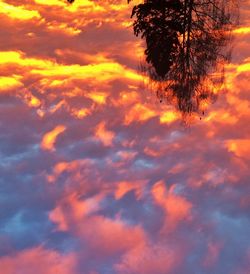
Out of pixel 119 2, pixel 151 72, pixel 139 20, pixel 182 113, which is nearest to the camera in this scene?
pixel 182 113

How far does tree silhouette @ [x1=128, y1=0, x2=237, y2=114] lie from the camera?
1577 centimetres

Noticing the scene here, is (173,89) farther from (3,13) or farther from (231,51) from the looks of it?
(3,13)

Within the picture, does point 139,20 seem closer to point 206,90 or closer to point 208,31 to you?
point 208,31

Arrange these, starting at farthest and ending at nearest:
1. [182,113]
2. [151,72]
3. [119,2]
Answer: [119,2] → [151,72] → [182,113]

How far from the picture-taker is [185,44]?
662 inches

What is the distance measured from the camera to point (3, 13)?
1870 cm

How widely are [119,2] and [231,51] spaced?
434cm

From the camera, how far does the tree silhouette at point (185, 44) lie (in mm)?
15773

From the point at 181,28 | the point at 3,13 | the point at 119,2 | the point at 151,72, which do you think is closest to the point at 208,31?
the point at 181,28

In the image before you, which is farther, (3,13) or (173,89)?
(3,13)

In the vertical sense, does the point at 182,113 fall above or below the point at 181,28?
below

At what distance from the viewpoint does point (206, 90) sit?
1563cm

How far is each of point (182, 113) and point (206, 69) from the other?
1578 mm

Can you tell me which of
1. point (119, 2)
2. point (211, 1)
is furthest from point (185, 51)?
point (119, 2)
